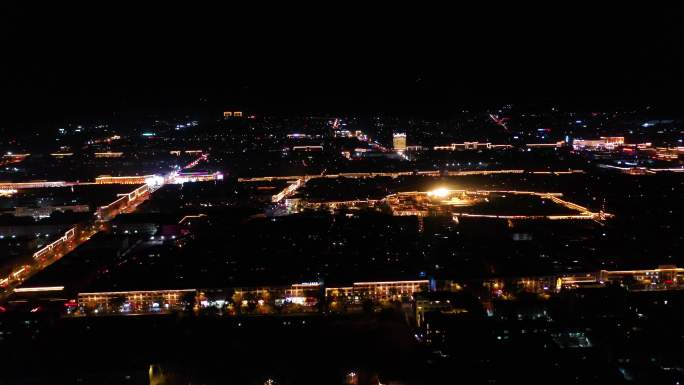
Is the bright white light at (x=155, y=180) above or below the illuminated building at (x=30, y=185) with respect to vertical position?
below

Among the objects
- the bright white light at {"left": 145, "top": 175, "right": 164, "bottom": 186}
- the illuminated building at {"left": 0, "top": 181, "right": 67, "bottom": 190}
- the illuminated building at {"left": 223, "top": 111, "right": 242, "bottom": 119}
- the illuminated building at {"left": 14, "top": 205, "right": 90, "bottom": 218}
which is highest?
the illuminated building at {"left": 223, "top": 111, "right": 242, "bottom": 119}

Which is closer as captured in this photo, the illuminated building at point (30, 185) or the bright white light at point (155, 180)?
the illuminated building at point (30, 185)

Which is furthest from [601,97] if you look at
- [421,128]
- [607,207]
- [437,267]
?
[437,267]

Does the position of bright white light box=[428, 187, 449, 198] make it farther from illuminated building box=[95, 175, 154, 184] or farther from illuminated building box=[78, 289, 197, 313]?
illuminated building box=[95, 175, 154, 184]

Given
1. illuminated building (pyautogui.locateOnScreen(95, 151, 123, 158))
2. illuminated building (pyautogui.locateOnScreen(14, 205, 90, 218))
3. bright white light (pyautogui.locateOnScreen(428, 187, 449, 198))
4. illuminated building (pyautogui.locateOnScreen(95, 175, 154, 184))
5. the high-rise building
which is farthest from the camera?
the high-rise building

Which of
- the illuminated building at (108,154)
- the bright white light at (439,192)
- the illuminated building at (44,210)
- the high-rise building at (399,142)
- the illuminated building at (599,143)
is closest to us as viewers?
the illuminated building at (44,210)

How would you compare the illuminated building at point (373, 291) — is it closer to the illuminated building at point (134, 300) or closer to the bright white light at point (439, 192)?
the illuminated building at point (134, 300)

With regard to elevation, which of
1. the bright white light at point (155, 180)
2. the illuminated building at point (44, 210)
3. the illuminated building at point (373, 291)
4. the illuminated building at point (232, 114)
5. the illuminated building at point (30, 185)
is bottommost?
the illuminated building at point (373, 291)

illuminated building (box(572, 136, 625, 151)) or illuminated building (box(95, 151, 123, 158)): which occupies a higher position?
illuminated building (box(95, 151, 123, 158))

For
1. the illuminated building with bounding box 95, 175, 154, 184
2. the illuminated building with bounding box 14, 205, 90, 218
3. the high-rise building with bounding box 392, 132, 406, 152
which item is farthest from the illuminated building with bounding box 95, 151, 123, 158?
the high-rise building with bounding box 392, 132, 406, 152

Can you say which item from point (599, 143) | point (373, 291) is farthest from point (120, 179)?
point (599, 143)

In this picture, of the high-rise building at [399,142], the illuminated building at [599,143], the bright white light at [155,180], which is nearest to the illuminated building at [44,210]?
the bright white light at [155,180]

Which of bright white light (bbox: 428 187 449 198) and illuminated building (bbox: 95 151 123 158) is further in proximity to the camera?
illuminated building (bbox: 95 151 123 158)
